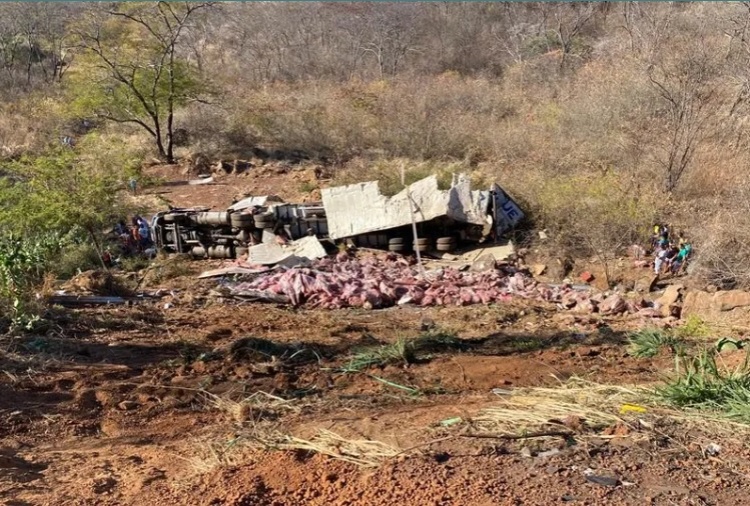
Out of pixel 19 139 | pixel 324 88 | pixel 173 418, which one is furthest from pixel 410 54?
pixel 173 418

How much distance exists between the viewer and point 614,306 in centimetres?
1002

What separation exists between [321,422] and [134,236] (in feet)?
33.2

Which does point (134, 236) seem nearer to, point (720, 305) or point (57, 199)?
point (57, 199)

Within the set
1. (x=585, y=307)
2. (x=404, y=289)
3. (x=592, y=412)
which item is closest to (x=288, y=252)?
(x=404, y=289)

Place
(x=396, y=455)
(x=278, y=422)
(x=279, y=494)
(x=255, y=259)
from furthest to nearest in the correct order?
(x=255, y=259)
(x=278, y=422)
(x=396, y=455)
(x=279, y=494)

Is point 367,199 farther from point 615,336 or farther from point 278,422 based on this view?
point 278,422

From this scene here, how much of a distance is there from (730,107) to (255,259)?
12397mm

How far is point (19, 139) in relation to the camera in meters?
24.3

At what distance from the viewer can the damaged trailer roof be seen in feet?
44.5

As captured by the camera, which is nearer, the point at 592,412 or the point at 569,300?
the point at 592,412

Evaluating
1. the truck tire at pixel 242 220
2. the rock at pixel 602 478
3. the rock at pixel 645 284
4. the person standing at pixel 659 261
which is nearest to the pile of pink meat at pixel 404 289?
the rock at pixel 645 284

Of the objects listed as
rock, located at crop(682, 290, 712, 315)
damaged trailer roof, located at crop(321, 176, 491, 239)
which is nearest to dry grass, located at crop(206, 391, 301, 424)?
rock, located at crop(682, 290, 712, 315)

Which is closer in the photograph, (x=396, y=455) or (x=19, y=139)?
(x=396, y=455)

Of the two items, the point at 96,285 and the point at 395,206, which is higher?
the point at 395,206
